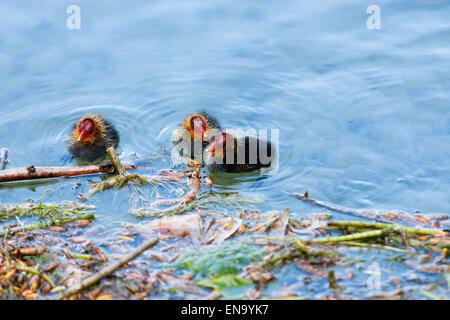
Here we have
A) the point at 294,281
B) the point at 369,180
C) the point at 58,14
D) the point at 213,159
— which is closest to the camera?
the point at 294,281

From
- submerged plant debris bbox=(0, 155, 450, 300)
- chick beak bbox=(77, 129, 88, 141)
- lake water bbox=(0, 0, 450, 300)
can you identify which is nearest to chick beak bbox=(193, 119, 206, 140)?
lake water bbox=(0, 0, 450, 300)

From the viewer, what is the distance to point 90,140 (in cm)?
738

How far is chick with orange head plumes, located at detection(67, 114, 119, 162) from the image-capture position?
7.27 m

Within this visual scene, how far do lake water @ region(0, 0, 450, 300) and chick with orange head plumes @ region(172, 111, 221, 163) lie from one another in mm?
320

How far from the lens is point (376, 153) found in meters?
6.95

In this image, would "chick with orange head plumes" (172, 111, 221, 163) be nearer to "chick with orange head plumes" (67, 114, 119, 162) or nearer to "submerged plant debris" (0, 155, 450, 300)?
"chick with orange head plumes" (67, 114, 119, 162)

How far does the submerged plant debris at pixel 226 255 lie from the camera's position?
4.30m

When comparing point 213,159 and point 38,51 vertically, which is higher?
point 38,51
